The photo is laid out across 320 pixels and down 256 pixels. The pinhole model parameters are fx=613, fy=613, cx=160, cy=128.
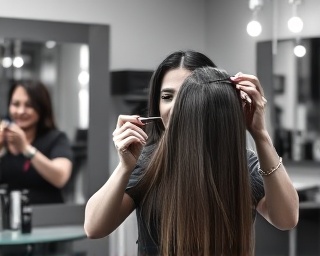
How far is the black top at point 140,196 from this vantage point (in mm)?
1169

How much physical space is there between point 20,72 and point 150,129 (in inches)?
95.7

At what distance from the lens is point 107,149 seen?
3814 millimetres

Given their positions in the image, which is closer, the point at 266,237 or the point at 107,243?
the point at 266,237

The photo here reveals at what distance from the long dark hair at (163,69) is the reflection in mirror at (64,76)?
7.69ft

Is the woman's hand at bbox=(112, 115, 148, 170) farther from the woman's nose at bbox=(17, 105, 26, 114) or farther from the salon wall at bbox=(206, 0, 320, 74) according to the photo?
the salon wall at bbox=(206, 0, 320, 74)

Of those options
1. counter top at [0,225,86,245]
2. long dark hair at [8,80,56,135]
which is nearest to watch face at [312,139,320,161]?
counter top at [0,225,86,245]

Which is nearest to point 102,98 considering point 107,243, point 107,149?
point 107,149

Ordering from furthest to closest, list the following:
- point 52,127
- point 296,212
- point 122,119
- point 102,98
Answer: point 102,98 < point 52,127 < point 296,212 < point 122,119

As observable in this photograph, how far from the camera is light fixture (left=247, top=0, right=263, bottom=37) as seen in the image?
11.7 ft

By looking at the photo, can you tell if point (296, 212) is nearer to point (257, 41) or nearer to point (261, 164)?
point (261, 164)

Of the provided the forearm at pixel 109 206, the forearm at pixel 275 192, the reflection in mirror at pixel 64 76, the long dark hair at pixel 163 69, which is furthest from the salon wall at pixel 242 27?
the forearm at pixel 109 206

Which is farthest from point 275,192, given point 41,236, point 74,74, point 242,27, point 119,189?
point 242,27

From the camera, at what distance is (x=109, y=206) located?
1166 mm

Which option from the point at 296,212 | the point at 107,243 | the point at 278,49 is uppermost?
the point at 278,49
